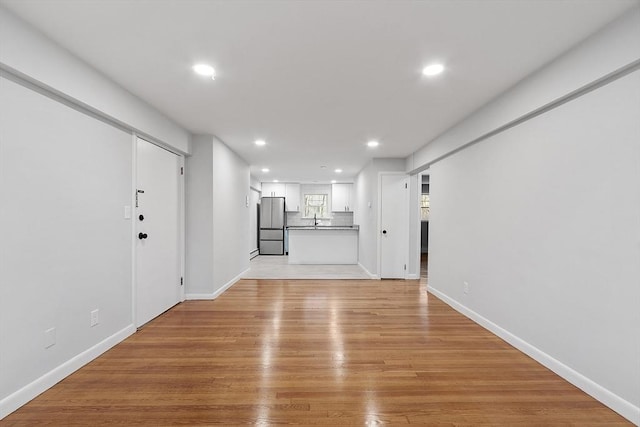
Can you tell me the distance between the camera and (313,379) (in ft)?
6.73

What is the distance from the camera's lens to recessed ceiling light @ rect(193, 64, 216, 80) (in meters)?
2.19

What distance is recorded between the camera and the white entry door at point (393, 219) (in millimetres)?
5543

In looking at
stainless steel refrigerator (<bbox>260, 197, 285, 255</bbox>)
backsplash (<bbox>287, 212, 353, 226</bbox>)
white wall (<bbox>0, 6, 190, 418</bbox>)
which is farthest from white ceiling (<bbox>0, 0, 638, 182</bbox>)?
backsplash (<bbox>287, 212, 353, 226</bbox>)

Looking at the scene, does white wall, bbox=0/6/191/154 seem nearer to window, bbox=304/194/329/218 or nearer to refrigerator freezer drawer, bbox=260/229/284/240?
refrigerator freezer drawer, bbox=260/229/284/240

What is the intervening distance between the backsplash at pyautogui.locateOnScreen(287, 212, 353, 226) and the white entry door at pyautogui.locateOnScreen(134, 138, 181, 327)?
221 inches

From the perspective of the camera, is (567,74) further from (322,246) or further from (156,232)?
(322,246)

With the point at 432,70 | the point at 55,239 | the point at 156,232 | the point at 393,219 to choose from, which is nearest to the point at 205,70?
the point at 55,239

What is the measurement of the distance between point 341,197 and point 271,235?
260cm

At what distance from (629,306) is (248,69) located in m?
3.02

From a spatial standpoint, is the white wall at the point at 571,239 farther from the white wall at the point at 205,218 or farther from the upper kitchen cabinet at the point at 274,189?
the upper kitchen cabinet at the point at 274,189

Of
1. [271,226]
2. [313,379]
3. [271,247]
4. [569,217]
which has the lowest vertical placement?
[313,379]

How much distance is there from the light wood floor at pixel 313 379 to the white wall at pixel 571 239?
24cm

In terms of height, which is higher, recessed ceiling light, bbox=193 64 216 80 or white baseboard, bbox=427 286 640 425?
recessed ceiling light, bbox=193 64 216 80

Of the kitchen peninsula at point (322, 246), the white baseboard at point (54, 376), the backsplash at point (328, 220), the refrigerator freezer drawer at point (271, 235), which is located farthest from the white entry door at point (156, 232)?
the backsplash at point (328, 220)
